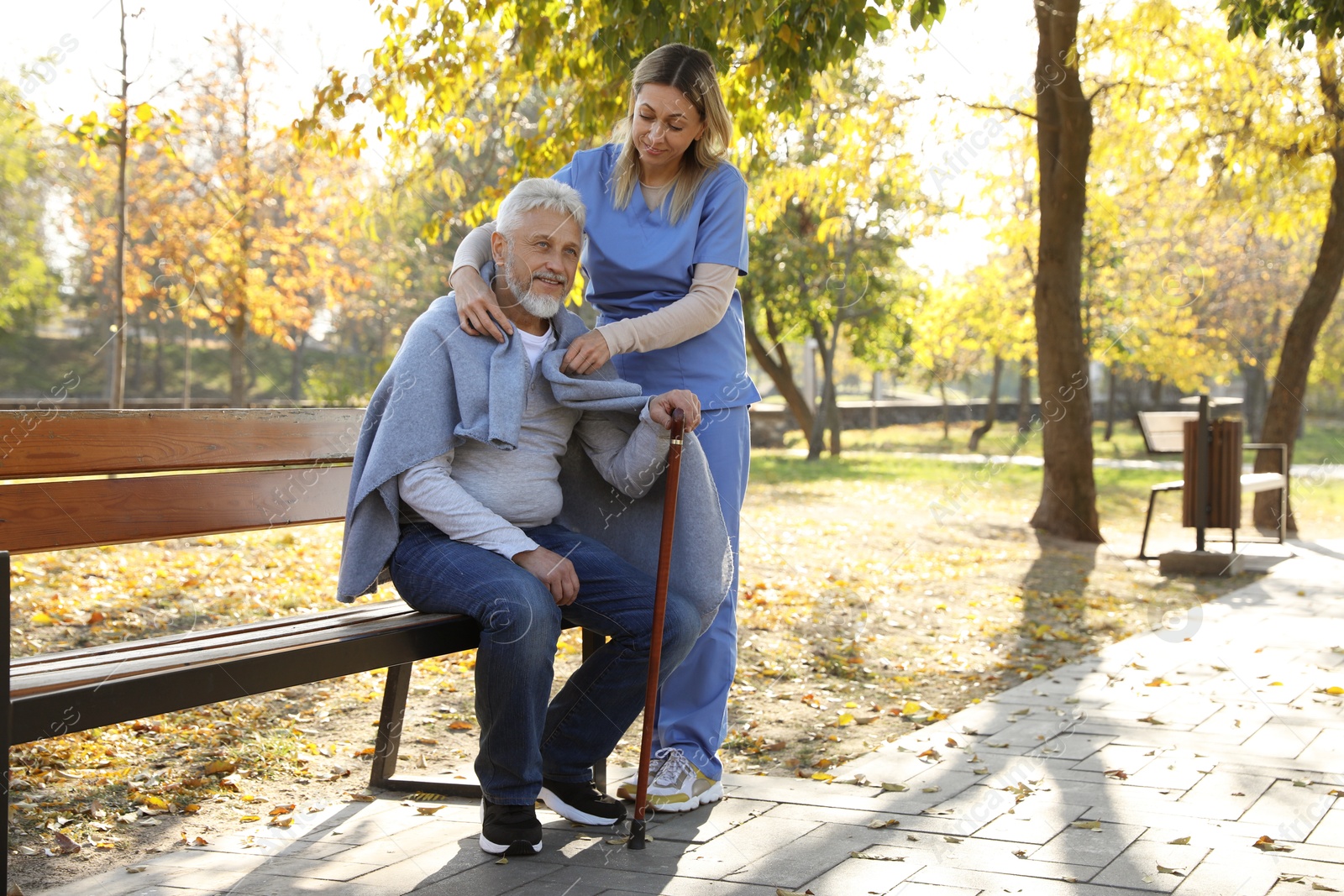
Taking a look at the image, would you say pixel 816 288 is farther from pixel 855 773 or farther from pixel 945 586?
pixel 855 773

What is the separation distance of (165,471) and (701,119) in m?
1.66

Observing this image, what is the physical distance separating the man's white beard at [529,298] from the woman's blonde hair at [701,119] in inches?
16.9

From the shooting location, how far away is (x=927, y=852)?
2895 mm

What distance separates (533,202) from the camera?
10.00ft

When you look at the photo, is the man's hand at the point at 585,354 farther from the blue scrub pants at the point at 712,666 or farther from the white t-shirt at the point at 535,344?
the blue scrub pants at the point at 712,666

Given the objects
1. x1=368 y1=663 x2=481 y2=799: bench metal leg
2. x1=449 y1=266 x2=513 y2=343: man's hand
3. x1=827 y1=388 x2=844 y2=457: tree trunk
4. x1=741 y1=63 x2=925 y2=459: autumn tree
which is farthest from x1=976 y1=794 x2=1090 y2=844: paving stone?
x1=827 y1=388 x2=844 y2=457: tree trunk

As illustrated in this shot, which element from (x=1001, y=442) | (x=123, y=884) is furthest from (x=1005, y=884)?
(x=1001, y=442)

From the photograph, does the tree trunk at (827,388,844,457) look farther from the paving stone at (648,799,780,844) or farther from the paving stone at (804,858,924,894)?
the paving stone at (804,858,924,894)

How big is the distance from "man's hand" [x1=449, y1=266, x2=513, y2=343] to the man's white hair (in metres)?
0.16

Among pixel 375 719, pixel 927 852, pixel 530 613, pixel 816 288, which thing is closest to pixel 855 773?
pixel 927 852

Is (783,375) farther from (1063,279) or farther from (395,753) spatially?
(395,753)

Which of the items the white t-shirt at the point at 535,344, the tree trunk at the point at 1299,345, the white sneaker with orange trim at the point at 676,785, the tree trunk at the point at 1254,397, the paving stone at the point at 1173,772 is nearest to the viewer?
the white t-shirt at the point at 535,344

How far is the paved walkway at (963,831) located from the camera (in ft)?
8.80

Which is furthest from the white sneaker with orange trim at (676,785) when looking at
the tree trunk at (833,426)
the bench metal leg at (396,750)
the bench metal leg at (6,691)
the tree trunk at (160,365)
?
the tree trunk at (160,365)
